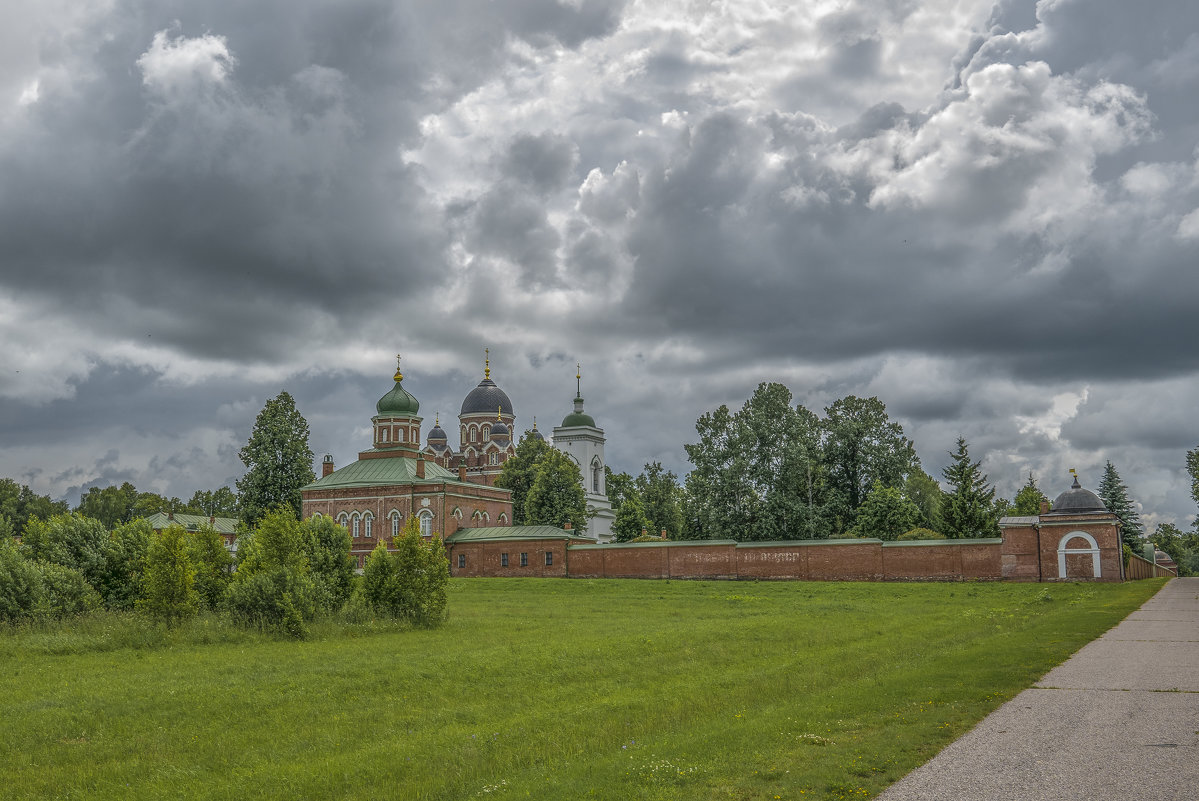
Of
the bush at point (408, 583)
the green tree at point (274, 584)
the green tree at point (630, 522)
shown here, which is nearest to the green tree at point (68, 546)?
the green tree at point (274, 584)

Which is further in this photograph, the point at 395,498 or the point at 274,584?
the point at 395,498

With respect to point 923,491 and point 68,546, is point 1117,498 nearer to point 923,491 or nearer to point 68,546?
point 923,491

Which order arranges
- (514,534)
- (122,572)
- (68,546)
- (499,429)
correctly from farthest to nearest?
(499,429)
(514,534)
(122,572)
(68,546)

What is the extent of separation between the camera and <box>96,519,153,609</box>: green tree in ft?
73.7

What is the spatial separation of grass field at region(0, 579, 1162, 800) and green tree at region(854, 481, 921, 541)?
35.7 m

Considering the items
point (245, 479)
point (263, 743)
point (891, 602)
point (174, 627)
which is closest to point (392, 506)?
point (245, 479)

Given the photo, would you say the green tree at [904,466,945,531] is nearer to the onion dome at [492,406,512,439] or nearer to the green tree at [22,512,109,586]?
the onion dome at [492,406,512,439]

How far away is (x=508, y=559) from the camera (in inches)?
2125

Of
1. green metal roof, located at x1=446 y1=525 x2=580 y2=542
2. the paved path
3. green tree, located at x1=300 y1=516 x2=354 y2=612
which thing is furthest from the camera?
green metal roof, located at x1=446 y1=525 x2=580 y2=542

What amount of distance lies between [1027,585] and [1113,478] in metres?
48.6

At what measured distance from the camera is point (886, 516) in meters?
58.9

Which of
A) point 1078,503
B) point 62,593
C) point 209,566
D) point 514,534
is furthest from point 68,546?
point 1078,503

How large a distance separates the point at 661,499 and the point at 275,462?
114 feet

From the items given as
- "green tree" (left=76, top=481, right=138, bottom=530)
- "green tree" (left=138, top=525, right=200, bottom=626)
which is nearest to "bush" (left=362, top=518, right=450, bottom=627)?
"green tree" (left=138, top=525, right=200, bottom=626)
